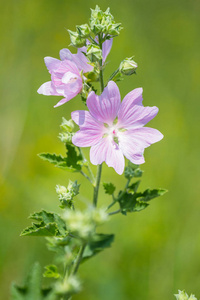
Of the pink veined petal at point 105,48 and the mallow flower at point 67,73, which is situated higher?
the pink veined petal at point 105,48

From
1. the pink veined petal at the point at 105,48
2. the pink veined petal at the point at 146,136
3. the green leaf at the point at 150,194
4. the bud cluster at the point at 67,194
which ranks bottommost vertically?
the bud cluster at the point at 67,194

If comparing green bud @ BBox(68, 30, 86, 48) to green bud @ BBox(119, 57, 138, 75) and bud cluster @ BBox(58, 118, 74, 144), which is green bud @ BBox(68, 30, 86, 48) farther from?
bud cluster @ BBox(58, 118, 74, 144)

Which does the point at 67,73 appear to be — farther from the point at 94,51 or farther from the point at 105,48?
the point at 105,48

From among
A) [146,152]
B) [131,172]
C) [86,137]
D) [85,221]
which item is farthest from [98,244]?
[146,152]

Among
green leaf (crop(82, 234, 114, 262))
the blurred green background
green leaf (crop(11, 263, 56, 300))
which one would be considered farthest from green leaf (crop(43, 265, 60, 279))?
the blurred green background

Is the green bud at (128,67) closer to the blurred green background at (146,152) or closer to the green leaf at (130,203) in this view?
the green leaf at (130,203)

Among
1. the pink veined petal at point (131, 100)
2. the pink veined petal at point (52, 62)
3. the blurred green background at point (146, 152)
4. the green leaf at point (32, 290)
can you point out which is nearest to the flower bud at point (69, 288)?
the green leaf at point (32, 290)

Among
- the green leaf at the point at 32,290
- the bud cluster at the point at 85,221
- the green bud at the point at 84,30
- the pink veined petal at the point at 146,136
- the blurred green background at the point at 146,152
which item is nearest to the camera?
the bud cluster at the point at 85,221

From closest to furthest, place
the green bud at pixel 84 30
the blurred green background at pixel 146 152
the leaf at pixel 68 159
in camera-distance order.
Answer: the green bud at pixel 84 30
the leaf at pixel 68 159
the blurred green background at pixel 146 152
